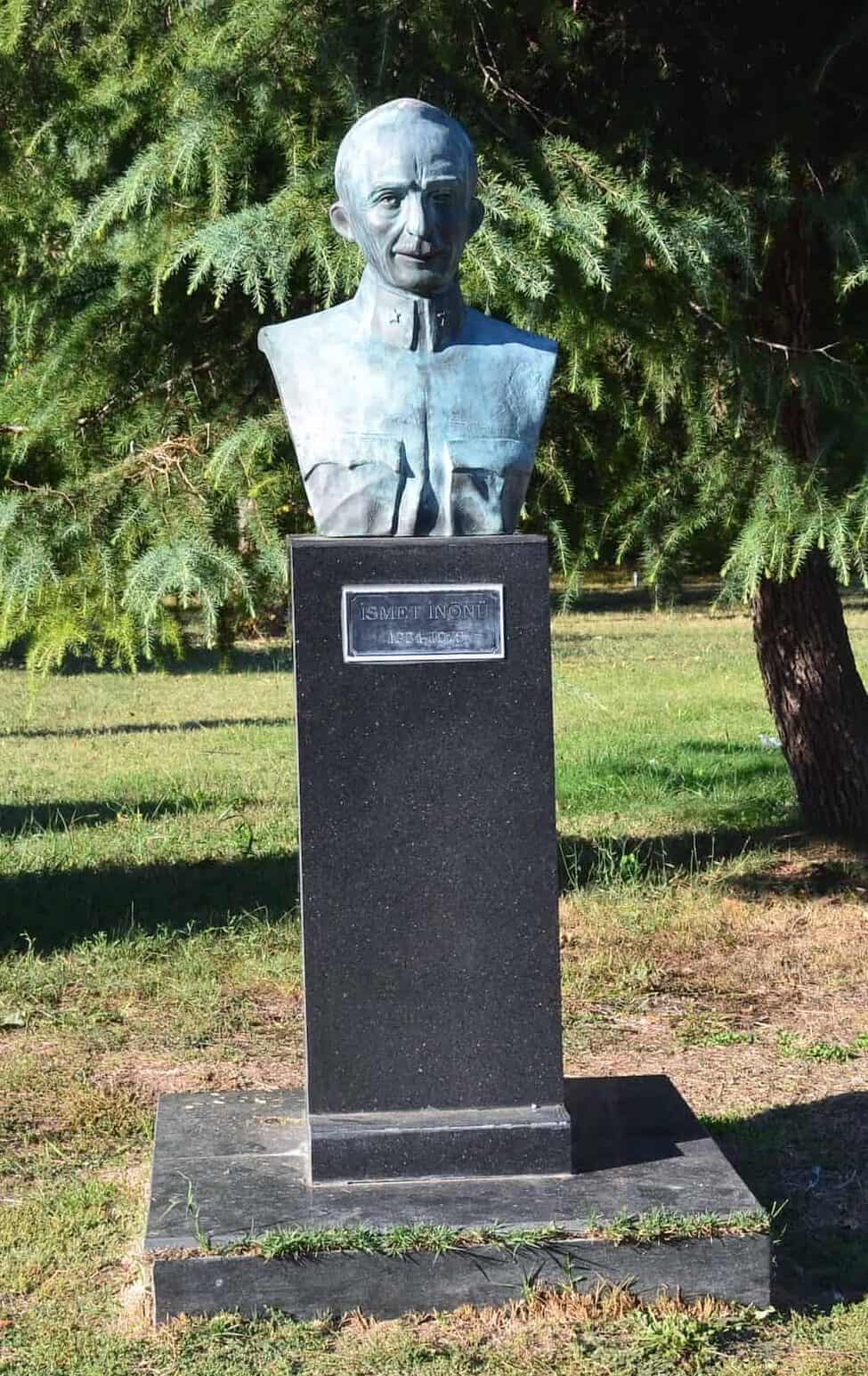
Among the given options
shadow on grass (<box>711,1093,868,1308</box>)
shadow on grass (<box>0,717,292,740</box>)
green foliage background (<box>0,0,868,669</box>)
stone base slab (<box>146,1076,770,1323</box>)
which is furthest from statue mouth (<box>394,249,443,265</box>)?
shadow on grass (<box>0,717,292,740</box>)

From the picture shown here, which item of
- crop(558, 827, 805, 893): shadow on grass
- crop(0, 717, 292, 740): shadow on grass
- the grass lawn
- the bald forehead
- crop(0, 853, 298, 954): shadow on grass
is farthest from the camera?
crop(0, 717, 292, 740): shadow on grass

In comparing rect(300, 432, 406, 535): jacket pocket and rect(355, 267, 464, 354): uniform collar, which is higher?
rect(355, 267, 464, 354): uniform collar

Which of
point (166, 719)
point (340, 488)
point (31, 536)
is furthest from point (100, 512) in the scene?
point (166, 719)

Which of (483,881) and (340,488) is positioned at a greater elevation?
(340,488)

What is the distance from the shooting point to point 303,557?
3998mm

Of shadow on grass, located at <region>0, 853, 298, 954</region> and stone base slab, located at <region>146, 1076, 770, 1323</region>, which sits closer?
stone base slab, located at <region>146, 1076, 770, 1323</region>

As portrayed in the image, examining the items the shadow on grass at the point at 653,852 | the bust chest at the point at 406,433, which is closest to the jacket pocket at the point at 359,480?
the bust chest at the point at 406,433

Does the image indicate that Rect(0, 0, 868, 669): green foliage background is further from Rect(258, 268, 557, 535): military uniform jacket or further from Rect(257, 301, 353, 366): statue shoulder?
Rect(258, 268, 557, 535): military uniform jacket

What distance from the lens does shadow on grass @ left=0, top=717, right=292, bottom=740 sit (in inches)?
491

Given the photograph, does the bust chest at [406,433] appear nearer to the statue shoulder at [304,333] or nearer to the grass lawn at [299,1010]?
the statue shoulder at [304,333]

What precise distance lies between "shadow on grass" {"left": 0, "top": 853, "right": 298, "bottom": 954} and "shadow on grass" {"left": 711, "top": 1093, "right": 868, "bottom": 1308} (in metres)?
2.69

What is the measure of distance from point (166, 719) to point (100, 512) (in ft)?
25.2

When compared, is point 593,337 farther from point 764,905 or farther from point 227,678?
point 227,678

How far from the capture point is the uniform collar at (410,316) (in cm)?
414
